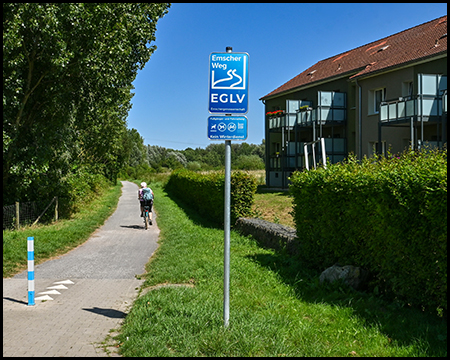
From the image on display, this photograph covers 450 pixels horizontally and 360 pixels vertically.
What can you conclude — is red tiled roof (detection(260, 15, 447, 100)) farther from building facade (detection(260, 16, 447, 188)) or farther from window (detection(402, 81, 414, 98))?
window (detection(402, 81, 414, 98))

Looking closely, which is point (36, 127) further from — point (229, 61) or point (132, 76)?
point (229, 61)

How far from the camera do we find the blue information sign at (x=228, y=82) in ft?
17.9

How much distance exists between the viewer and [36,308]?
687cm

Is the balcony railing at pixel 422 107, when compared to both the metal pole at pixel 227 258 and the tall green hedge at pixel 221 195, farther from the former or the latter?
the metal pole at pixel 227 258

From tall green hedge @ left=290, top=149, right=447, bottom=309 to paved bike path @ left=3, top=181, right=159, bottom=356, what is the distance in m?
3.50

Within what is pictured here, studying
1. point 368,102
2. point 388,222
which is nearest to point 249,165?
point 368,102

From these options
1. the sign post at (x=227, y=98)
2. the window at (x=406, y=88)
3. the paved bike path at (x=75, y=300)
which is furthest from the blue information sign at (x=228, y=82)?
the window at (x=406, y=88)

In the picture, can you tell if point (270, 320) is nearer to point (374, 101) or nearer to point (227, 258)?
point (227, 258)

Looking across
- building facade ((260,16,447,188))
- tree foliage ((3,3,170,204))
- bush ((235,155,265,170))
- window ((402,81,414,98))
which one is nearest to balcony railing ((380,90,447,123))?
building facade ((260,16,447,188))

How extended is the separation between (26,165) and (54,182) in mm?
2558

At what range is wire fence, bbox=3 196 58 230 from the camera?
14691 mm

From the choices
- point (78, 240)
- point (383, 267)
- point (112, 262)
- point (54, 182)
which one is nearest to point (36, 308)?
point (112, 262)

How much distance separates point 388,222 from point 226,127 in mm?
2536

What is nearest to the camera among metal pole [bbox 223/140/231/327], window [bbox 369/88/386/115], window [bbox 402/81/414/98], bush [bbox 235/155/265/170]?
metal pole [bbox 223/140/231/327]
